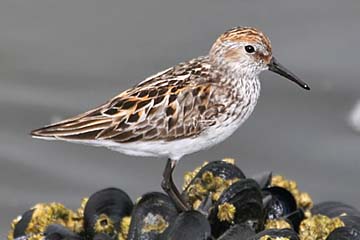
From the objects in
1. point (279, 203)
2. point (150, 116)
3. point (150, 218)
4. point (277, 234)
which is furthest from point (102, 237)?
point (279, 203)

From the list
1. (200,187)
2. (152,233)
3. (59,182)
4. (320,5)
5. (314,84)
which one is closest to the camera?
(152,233)

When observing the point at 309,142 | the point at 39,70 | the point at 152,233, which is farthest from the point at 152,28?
the point at 152,233

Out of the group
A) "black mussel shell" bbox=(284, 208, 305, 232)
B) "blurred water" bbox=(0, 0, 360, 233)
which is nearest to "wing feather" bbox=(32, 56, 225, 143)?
"black mussel shell" bbox=(284, 208, 305, 232)

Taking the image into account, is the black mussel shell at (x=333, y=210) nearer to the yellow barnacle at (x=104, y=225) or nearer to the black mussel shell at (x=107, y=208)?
the black mussel shell at (x=107, y=208)

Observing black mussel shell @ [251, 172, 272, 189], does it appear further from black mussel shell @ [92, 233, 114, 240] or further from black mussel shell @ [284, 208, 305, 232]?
black mussel shell @ [92, 233, 114, 240]

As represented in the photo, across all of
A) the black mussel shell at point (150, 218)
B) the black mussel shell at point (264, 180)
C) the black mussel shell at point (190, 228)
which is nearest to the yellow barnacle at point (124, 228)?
the black mussel shell at point (150, 218)

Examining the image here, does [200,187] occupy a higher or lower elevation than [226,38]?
lower

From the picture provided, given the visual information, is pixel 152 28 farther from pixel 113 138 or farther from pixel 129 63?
pixel 113 138
